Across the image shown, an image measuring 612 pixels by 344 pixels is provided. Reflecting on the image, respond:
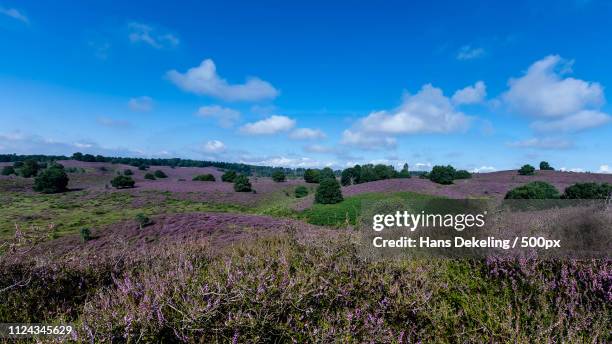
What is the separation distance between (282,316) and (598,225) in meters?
5.16

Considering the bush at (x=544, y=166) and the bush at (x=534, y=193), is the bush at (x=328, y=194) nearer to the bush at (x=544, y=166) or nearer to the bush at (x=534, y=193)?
the bush at (x=534, y=193)

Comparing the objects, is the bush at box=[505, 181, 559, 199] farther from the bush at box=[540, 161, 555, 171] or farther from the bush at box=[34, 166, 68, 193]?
the bush at box=[34, 166, 68, 193]

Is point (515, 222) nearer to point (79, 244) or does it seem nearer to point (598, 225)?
point (598, 225)

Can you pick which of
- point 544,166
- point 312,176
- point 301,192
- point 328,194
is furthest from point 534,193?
point 312,176

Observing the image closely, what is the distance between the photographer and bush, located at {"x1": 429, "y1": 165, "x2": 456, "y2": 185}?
4295 centimetres

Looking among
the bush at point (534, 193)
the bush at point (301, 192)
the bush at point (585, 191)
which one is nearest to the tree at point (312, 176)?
the bush at point (301, 192)

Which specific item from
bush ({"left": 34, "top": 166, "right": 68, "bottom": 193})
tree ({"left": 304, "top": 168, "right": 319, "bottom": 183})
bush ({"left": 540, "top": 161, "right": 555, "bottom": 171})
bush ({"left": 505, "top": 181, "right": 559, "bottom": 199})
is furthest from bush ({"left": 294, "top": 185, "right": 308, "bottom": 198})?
bush ({"left": 540, "top": 161, "right": 555, "bottom": 171})

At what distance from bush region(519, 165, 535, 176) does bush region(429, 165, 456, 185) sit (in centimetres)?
1112

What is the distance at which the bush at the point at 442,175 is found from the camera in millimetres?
42953

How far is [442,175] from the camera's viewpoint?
43688mm

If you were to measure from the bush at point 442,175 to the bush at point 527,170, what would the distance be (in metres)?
11.1

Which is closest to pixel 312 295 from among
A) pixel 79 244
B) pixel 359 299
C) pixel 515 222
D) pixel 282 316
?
pixel 282 316

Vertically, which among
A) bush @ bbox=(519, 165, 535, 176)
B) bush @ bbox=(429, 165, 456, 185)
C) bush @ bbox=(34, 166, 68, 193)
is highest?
bush @ bbox=(519, 165, 535, 176)

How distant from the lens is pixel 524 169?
47031 millimetres
